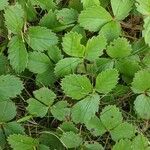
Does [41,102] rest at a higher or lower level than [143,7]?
lower

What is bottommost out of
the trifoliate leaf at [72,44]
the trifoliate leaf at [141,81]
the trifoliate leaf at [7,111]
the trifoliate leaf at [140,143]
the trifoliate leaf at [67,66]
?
the trifoliate leaf at [140,143]

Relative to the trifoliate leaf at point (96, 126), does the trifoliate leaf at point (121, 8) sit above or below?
above

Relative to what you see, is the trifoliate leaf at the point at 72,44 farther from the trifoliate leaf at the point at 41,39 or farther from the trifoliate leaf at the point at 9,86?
the trifoliate leaf at the point at 9,86

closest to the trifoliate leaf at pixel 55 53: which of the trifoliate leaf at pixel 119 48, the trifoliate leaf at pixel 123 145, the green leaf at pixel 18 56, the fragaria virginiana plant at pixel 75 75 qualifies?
the fragaria virginiana plant at pixel 75 75

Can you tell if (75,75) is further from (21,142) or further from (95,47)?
(21,142)

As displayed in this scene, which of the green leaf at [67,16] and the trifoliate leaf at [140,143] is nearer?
the trifoliate leaf at [140,143]

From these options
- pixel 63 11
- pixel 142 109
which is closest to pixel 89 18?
pixel 63 11

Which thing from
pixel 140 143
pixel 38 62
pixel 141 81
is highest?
pixel 38 62

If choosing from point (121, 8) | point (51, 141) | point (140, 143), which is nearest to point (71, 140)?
point (51, 141)
